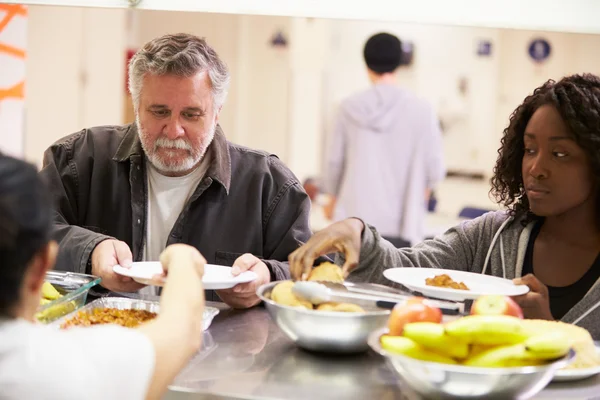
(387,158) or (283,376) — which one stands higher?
(387,158)

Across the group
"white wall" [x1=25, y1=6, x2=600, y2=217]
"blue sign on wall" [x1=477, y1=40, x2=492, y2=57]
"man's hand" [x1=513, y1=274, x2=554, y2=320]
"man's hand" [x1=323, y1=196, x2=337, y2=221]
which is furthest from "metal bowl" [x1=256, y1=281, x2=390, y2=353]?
"blue sign on wall" [x1=477, y1=40, x2=492, y2=57]

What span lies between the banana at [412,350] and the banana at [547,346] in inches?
5.1

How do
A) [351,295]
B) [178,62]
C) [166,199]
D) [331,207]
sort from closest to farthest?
[351,295]
[178,62]
[166,199]
[331,207]

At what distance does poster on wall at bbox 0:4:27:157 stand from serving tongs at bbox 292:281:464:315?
2.41 metres

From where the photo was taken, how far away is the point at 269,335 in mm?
1707

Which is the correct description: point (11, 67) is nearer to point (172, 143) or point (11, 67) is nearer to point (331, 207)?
point (172, 143)

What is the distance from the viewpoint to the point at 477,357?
130 centimetres

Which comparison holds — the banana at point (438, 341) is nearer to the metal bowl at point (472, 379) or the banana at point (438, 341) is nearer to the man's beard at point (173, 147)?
the metal bowl at point (472, 379)

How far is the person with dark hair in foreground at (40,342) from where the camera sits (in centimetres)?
96

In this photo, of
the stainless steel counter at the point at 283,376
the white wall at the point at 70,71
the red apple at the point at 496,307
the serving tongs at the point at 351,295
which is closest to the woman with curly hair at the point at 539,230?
the serving tongs at the point at 351,295

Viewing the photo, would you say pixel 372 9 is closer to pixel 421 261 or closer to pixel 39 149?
pixel 421 261

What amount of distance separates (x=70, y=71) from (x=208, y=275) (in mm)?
4218

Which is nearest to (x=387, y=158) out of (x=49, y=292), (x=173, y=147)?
(x=173, y=147)

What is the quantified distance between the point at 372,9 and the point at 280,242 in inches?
30.6
